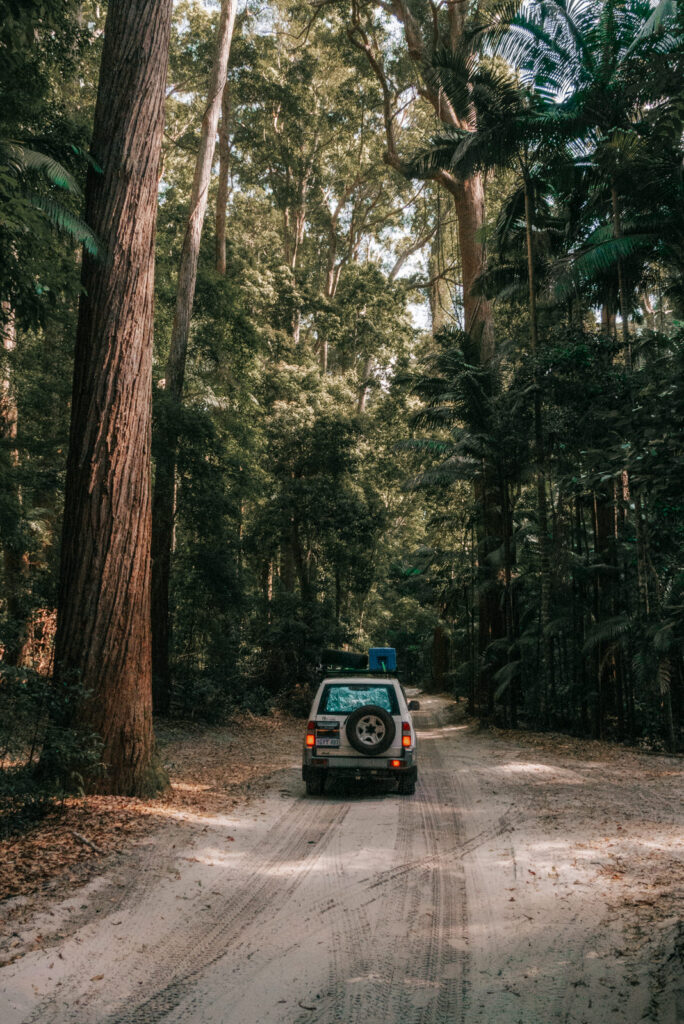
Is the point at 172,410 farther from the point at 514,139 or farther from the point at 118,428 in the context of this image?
the point at 514,139

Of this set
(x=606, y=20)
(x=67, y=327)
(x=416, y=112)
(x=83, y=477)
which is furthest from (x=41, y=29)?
(x=416, y=112)

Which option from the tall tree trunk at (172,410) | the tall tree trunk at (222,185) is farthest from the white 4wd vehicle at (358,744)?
the tall tree trunk at (222,185)

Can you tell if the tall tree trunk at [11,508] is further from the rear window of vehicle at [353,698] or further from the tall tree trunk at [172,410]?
the rear window of vehicle at [353,698]

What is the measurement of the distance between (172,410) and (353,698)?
8.55m

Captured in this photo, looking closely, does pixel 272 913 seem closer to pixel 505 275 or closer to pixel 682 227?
pixel 682 227

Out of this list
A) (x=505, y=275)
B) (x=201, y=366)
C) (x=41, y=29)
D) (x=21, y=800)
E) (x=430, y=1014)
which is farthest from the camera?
(x=201, y=366)

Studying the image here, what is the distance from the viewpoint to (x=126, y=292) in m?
8.67

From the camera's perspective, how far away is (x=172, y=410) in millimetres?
15898

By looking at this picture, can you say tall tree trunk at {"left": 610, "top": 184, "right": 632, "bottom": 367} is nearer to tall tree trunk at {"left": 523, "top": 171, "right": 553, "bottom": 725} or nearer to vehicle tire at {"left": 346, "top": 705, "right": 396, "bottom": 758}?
tall tree trunk at {"left": 523, "top": 171, "right": 553, "bottom": 725}

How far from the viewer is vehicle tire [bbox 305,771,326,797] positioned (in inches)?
373

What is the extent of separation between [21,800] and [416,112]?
3312 cm

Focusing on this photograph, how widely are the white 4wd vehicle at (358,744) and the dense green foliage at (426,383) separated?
3.60m

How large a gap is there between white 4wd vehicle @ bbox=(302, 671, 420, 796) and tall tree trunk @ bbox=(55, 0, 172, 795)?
196 cm

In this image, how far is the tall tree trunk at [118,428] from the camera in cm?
813
